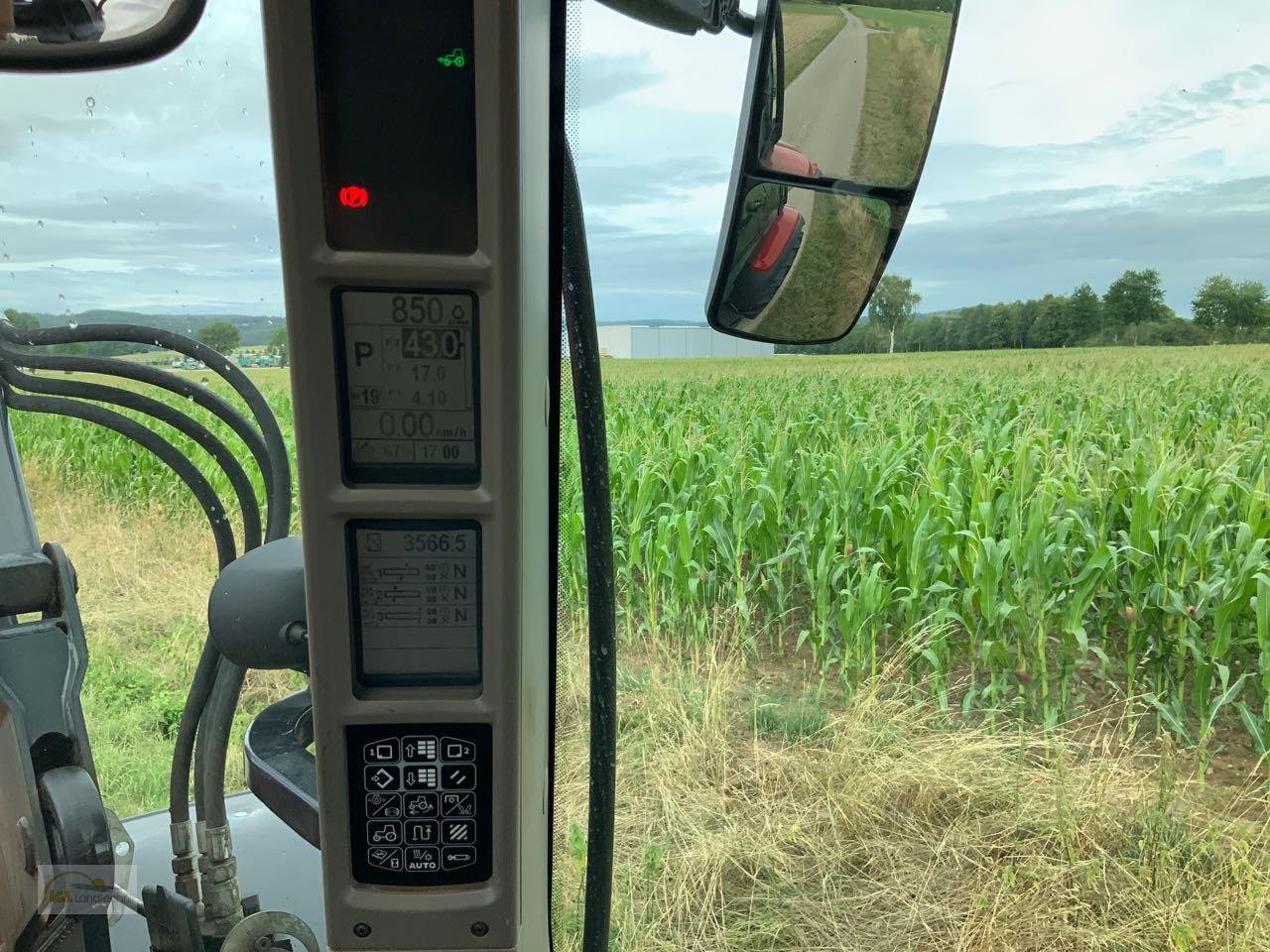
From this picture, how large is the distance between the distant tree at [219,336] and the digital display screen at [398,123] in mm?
263

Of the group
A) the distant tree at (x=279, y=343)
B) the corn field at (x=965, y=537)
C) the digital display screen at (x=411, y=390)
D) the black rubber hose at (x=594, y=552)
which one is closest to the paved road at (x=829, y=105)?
the black rubber hose at (x=594, y=552)

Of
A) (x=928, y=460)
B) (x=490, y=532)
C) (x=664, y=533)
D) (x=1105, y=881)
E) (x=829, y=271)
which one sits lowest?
(x=1105, y=881)

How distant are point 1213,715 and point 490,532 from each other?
1.88 meters

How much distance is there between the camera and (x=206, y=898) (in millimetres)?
916

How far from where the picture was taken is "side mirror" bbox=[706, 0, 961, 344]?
638 mm

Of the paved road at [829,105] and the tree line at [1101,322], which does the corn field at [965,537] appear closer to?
the tree line at [1101,322]

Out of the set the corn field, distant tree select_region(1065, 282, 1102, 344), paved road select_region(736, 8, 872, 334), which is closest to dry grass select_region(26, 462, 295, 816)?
paved road select_region(736, 8, 872, 334)

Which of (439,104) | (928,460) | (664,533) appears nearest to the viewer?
(439,104)

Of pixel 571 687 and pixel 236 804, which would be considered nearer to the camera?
pixel 571 687

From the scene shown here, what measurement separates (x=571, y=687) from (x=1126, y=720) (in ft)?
5.27

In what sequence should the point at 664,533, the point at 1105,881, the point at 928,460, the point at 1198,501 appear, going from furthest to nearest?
the point at 928,460 < the point at 664,533 < the point at 1198,501 < the point at 1105,881

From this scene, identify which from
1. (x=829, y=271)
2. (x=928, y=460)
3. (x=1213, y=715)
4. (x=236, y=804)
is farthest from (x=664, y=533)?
(x=829, y=271)

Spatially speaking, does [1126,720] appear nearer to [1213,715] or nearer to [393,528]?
[1213,715]

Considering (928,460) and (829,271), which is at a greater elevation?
(829,271)
